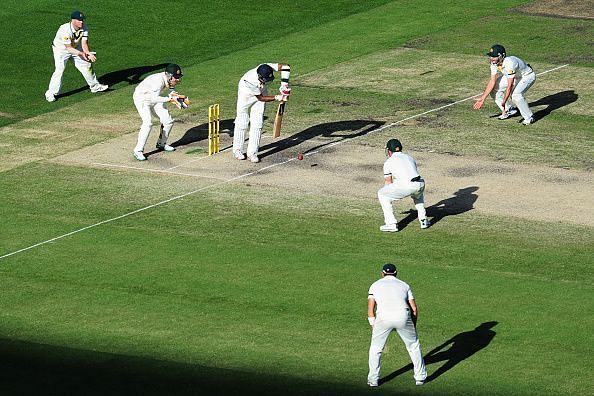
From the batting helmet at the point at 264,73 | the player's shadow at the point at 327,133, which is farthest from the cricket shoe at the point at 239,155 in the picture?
the batting helmet at the point at 264,73

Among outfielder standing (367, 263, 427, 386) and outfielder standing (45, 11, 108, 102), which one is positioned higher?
outfielder standing (45, 11, 108, 102)

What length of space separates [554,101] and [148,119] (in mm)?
11709

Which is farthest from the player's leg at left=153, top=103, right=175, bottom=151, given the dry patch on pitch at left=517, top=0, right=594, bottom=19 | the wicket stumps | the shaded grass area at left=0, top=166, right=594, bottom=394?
the dry patch on pitch at left=517, top=0, right=594, bottom=19

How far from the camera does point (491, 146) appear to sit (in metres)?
32.3

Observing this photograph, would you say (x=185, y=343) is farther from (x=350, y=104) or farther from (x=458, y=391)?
(x=350, y=104)

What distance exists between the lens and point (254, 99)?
31.0 metres

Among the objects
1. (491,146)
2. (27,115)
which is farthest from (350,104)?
(27,115)

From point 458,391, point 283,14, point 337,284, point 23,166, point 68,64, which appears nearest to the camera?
point 458,391

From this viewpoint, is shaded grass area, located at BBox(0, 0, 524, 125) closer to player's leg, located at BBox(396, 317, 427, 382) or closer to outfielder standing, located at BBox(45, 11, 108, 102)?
outfielder standing, located at BBox(45, 11, 108, 102)

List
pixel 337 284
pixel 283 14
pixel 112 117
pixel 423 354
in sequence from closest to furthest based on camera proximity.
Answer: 1. pixel 423 354
2. pixel 337 284
3. pixel 112 117
4. pixel 283 14

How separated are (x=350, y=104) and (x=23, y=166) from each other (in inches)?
371

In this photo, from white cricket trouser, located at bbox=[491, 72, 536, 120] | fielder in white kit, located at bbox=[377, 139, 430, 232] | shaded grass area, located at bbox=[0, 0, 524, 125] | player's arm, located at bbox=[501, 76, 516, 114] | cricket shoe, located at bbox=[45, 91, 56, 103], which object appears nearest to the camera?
fielder in white kit, located at bbox=[377, 139, 430, 232]

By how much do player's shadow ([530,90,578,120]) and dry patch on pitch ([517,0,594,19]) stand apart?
32.0ft

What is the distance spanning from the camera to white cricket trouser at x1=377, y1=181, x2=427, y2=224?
84.7ft
